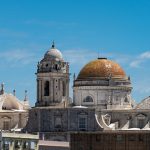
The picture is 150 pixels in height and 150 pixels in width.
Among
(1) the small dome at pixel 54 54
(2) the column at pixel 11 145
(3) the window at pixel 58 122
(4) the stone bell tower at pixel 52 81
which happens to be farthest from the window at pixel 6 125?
(2) the column at pixel 11 145

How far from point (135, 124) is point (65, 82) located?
377 inches

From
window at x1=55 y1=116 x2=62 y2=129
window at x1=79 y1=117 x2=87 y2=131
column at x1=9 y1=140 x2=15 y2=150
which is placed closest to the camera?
column at x1=9 y1=140 x2=15 y2=150

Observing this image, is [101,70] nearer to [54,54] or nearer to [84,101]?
[84,101]

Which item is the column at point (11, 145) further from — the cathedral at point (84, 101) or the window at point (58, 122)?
the window at point (58, 122)

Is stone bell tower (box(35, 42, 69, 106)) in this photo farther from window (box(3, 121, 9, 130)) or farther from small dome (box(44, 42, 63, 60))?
window (box(3, 121, 9, 130))

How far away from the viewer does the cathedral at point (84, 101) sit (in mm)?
111250

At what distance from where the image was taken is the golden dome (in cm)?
11588

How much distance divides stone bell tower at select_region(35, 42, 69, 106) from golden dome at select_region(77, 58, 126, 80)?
7.77 ft

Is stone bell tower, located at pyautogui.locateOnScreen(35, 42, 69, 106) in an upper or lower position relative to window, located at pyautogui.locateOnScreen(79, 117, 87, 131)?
upper

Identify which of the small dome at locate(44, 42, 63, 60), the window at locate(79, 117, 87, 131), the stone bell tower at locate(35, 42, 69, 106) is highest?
the small dome at locate(44, 42, 63, 60)

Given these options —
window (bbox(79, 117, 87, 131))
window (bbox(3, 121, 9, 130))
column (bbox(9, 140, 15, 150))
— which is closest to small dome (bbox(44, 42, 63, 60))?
window (bbox(79, 117, 87, 131))

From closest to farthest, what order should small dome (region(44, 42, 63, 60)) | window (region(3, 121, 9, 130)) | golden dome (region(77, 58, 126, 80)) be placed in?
small dome (region(44, 42, 63, 60)) → golden dome (region(77, 58, 126, 80)) → window (region(3, 121, 9, 130))

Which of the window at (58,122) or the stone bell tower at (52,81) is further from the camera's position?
the stone bell tower at (52,81)

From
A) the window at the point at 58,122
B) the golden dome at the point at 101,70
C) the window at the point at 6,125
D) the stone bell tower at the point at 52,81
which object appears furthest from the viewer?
the window at the point at 6,125
